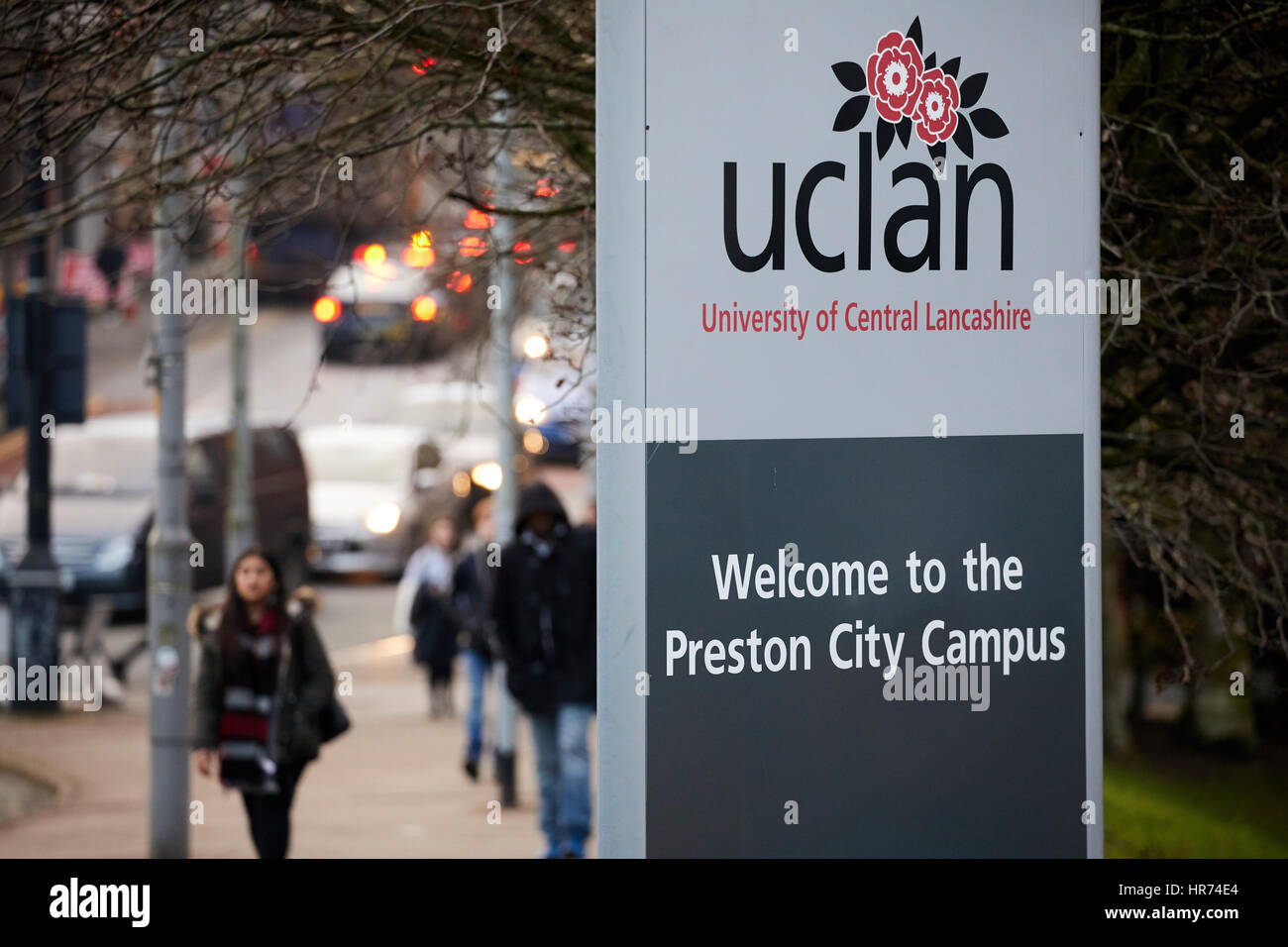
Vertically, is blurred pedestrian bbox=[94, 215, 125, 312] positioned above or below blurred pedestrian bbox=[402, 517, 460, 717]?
above

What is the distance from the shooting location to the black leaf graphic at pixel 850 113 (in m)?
3.71

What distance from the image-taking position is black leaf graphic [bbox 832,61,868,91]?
3.71 metres

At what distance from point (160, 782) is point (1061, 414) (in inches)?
289

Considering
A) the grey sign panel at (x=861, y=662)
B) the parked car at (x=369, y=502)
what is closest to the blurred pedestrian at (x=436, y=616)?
the parked car at (x=369, y=502)

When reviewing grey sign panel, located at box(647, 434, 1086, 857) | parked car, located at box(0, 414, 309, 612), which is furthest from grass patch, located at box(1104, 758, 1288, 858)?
parked car, located at box(0, 414, 309, 612)

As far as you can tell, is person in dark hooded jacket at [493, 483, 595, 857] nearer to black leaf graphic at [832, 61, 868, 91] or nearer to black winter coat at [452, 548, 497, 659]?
black winter coat at [452, 548, 497, 659]

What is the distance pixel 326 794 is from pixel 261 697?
4455mm

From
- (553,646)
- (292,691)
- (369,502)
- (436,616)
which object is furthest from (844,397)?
(369,502)

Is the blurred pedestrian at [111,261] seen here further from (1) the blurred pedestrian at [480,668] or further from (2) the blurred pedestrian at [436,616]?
(2) the blurred pedestrian at [436,616]

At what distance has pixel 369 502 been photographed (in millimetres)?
24000

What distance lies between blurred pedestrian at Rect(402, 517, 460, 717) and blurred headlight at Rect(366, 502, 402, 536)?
8.03 meters

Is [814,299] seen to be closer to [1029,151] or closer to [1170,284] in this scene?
[1029,151]
